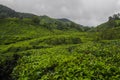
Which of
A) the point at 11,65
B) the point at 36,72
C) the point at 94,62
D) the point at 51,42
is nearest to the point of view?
the point at 94,62

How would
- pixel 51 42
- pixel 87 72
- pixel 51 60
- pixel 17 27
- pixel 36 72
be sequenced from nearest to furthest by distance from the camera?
pixel 87 72 < pixel 36 72 < pixel 51 60 < pixel 51 42 < pixel 17 27

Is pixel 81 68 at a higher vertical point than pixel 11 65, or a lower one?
higher

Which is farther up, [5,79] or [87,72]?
[87,72]

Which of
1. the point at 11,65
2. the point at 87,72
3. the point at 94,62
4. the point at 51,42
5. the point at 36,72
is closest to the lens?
the point at 87,72

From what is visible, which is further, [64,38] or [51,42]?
[64,38]

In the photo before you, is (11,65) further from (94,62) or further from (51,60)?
(94,62)

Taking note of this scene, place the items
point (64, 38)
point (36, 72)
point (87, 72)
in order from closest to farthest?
point (87, 72) → point (36, 72) → point (64, 38)

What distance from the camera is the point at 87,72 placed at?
1883 centimetres

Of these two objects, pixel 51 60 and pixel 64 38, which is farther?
pixel 64 38

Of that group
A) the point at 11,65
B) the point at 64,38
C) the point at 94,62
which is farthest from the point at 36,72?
the point at 64,38

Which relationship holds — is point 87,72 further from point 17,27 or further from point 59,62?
point 17,27

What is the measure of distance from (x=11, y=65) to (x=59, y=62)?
42.0 feet

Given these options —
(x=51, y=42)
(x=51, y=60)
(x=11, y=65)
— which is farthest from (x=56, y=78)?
(x=51, y=42)

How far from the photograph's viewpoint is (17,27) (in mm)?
123875
